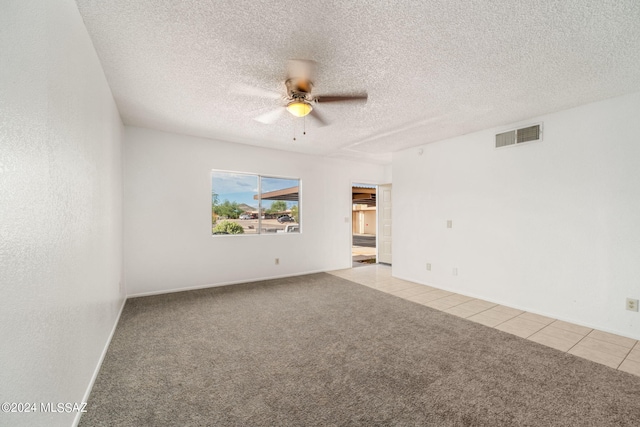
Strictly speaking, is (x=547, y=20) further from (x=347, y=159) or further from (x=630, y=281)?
(x=347, y=159)

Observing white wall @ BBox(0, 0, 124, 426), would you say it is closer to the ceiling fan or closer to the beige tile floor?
the ceiling fan

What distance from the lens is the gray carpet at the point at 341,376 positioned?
1.70 m

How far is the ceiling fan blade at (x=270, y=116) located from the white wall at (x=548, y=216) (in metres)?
2.86

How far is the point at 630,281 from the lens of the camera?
2814mm

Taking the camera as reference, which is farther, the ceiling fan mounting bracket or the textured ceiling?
the ceiling fan mounting bracket

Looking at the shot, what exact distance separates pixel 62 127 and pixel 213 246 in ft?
11.1

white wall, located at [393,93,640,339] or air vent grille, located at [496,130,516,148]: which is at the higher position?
air vent grille, located at [496,130,516,148]

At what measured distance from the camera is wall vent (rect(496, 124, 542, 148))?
11.4 feet

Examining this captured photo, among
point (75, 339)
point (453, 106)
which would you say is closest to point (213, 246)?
point (75, 339)

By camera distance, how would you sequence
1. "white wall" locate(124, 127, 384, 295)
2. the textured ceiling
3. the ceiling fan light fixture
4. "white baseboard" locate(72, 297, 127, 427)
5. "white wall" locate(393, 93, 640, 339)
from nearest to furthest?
"white baseboard" locate(72, 297, 127, 427)
the textured ceiling
the ceiling fan light fixture
"white wall" locate(393, 93, 640, 339)
"white wall" locate(124, 127, 384, 295)

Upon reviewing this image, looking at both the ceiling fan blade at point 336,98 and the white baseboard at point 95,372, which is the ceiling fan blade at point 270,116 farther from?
the white baseboard at point 95,372

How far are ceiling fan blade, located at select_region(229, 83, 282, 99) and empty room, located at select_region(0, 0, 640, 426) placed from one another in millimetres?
32

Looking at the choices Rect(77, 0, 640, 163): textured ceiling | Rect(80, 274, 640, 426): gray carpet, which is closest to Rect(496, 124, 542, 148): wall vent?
Rect(77, 0, 640, 163): textured ceiling

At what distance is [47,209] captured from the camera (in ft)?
4.09
